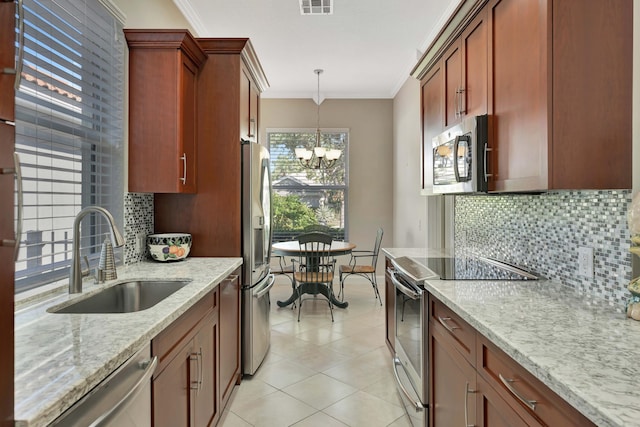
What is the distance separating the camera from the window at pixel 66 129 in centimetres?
161

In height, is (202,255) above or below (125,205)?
below

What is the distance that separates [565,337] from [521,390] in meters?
0.20

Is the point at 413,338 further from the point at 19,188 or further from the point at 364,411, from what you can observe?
the point at 19,188

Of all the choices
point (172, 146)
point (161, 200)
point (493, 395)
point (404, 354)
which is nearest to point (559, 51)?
point (493, 395)

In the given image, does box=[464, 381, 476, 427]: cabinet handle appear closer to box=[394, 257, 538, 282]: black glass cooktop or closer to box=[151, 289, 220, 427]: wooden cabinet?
box=[394, 257, 538, 282]: black glass cooktop

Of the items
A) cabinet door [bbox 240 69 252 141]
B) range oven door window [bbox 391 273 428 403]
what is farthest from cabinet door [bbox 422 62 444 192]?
cabinet door [bbox 240 69 252 141]

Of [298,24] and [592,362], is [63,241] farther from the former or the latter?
[298,24]

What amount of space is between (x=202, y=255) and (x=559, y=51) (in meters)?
2.28

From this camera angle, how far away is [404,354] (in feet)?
8.00

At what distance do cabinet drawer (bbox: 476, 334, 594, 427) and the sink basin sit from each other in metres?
1.38

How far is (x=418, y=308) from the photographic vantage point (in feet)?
6.78

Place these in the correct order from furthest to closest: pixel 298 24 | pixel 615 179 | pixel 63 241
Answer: pixel 298 24 < pixel 63 241 < pixel 615 179

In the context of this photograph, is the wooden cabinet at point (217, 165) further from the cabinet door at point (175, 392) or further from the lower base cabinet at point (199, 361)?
the cabinet door at point (175, 392)

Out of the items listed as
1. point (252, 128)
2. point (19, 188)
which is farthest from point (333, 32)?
point (19, 188)
